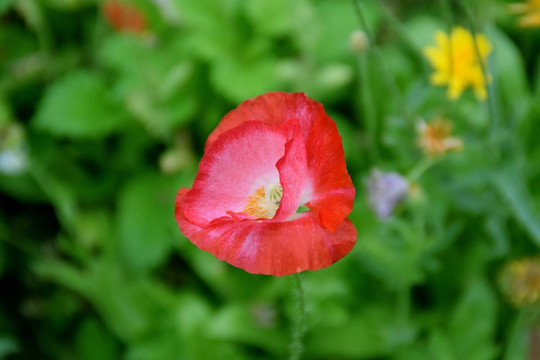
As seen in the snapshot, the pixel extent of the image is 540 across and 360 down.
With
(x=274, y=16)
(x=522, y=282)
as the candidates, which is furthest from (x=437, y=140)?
(x=274, y=16)

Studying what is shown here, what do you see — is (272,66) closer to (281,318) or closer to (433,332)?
(281,318)

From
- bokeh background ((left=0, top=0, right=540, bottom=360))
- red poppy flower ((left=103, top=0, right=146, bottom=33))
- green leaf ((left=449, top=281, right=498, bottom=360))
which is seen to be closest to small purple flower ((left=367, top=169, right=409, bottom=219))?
bokeh background ((left=0, top=0, right=540, bottom=360))

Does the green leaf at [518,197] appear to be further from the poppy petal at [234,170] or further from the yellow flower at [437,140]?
the poppy petal at [234,170]

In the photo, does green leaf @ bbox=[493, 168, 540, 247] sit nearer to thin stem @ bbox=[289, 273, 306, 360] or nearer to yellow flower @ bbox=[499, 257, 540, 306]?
yellow flower @ bbox=[499, 257, 540, 306]

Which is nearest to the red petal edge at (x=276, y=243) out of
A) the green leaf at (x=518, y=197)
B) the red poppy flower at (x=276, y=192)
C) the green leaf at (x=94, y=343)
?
the red poppy flower at (x=276, y=192)

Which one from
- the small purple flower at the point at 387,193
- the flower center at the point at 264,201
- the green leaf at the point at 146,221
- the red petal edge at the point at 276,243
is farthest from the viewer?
the green leaf at the point at 146,221

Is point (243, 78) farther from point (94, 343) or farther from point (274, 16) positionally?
point (94, 343)
